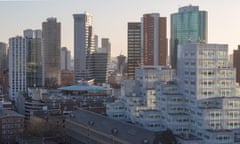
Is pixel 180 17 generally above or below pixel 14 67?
above

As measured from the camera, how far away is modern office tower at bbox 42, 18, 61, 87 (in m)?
101

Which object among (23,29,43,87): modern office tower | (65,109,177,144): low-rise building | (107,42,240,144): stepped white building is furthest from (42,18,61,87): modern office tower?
(107,42,240,144): stepped white building

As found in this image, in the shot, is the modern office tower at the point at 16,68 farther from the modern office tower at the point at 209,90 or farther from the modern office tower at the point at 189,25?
the modern office tower at the point at 209,90

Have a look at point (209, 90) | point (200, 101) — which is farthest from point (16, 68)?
point (200, 101)

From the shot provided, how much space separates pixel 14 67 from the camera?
74.2 m

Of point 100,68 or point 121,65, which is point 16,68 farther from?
point 121,65

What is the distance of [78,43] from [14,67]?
26.7 m

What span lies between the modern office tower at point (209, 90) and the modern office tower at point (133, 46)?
52447 millimetres

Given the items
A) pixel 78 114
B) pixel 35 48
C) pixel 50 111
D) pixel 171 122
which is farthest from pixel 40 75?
pixel 171 122

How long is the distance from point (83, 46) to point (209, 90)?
227 ft

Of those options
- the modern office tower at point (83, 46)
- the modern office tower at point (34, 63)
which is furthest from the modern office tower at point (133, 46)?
the modern office tower at point (34, 63)

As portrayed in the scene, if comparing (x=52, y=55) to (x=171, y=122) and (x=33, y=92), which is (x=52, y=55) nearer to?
(x=33, y=92)

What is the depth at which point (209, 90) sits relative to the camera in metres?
30.0

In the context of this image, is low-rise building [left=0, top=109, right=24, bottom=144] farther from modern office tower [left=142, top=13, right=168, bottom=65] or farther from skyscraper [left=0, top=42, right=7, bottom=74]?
skyscraper [left=0, top=42, right=7, bottom=74]
